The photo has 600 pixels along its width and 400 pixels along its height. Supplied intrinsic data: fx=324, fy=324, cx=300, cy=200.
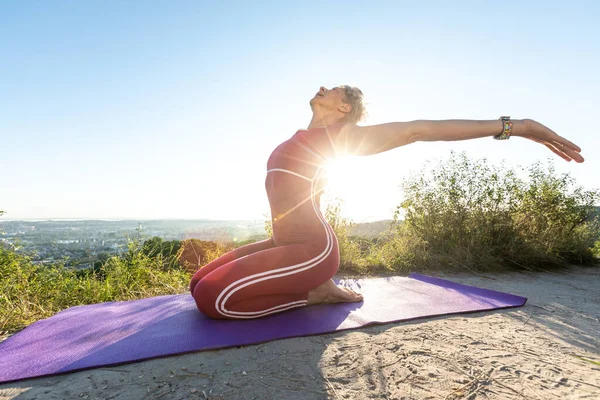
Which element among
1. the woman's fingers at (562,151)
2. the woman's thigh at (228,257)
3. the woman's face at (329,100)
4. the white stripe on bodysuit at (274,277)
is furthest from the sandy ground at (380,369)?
the woman's face at (329,100)

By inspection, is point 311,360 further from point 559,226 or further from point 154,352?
point 559,226

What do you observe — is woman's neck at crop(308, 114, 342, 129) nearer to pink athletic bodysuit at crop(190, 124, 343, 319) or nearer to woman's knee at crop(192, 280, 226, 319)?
pink athletic bodysuit at crop(190, 124, 343, 319)

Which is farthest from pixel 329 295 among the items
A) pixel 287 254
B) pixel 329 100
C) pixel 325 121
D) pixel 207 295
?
pixel 329 100

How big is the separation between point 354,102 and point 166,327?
2100 millimetres

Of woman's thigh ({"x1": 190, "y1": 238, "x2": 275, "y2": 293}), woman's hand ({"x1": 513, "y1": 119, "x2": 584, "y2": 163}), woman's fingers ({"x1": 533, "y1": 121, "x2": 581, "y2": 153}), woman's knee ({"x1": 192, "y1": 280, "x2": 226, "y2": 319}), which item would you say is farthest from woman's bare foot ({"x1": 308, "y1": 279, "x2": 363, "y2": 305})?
woman's fingers ({"x1": 533, "y1": 121, "x2": 581, "y2": 153})

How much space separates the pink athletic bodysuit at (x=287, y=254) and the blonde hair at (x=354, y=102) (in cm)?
38

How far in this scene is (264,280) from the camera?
2008mm

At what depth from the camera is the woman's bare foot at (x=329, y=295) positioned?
8.04ft

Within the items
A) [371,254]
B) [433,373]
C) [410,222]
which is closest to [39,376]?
[433,373]

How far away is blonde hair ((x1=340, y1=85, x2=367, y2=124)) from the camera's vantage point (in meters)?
2.58

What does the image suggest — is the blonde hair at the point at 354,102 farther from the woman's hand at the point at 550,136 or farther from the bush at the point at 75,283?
the bush at the point at 75,283

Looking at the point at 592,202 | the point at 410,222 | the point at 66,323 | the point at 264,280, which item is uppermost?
the point at 592,202

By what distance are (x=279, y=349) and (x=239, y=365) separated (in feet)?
0.81

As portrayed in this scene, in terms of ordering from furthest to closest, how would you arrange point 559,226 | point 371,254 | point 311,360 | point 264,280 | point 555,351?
1. point 559,226
2. point 371,254
3. point 264,280
4. point 555,351
5. point 311,360
